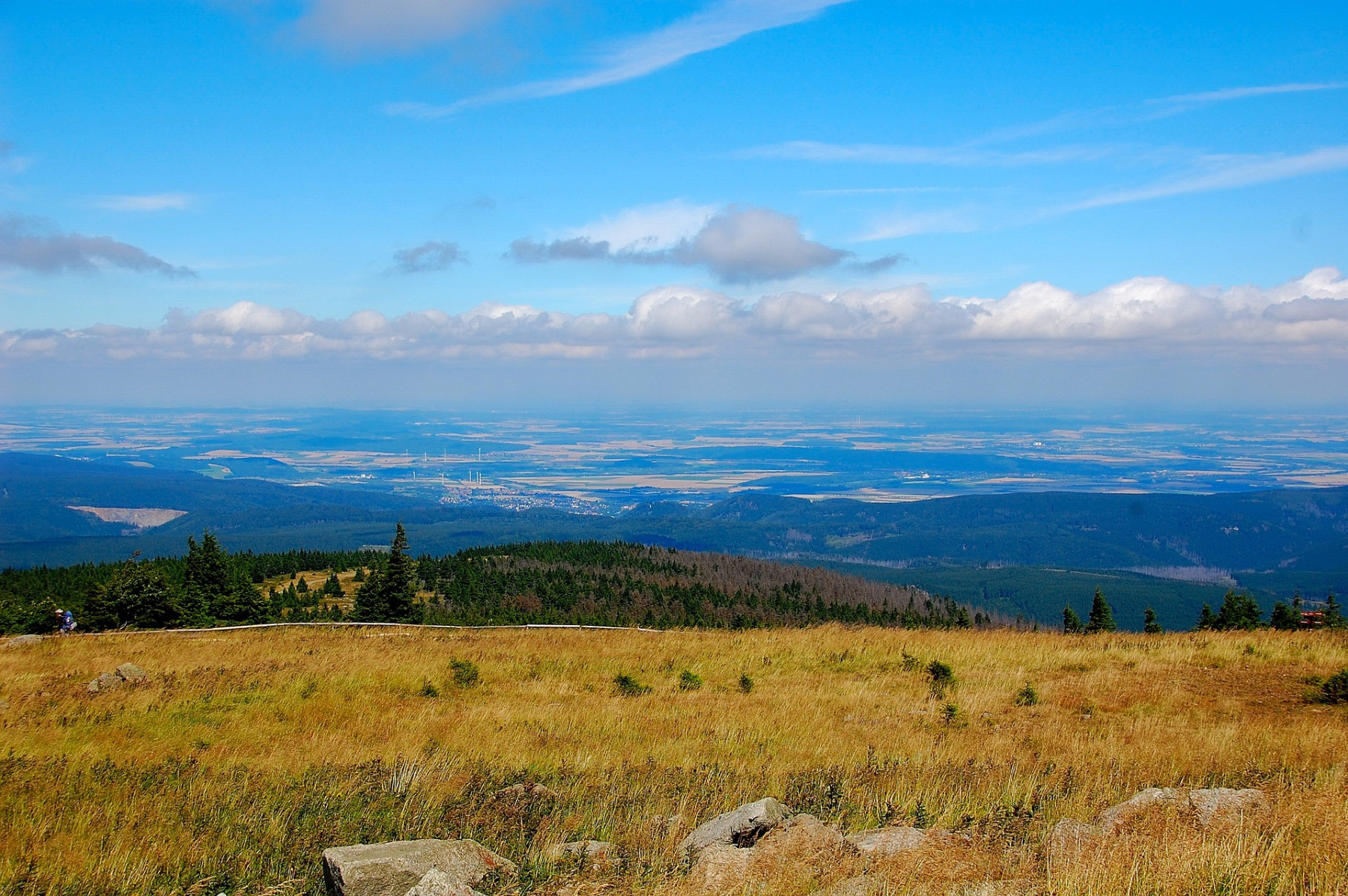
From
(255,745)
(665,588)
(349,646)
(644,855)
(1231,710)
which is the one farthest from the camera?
(665,588)

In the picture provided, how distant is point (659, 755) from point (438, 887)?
608cm

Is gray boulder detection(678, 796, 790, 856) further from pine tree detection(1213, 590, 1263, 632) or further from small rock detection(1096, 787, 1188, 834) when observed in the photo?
pine tree detection(1213, 590, 1263, 632)

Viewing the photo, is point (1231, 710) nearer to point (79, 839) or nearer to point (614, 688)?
point (614, 688)

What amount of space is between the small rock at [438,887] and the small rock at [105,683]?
539 inches

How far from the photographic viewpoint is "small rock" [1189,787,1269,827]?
7513 millimetres

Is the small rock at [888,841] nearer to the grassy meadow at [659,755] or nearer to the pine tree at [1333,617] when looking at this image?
the grassy meadow at [659,755]

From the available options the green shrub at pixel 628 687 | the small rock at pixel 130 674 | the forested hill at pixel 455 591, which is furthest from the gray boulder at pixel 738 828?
the forested hill at pixel 455 591

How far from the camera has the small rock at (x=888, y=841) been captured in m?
6.92

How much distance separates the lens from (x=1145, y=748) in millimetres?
11297

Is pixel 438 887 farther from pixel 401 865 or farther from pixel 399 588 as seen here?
pixel 399 588

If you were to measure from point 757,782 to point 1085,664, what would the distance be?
11.5 meters

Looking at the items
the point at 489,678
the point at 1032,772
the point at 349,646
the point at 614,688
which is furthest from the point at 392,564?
the point at 1032,772

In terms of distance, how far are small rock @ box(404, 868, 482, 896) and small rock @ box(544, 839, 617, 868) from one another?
1141 millimetres

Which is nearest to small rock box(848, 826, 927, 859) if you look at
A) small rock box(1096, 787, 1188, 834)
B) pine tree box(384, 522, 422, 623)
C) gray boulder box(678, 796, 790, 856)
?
gray boulder box(678, 796, 790, 856)
